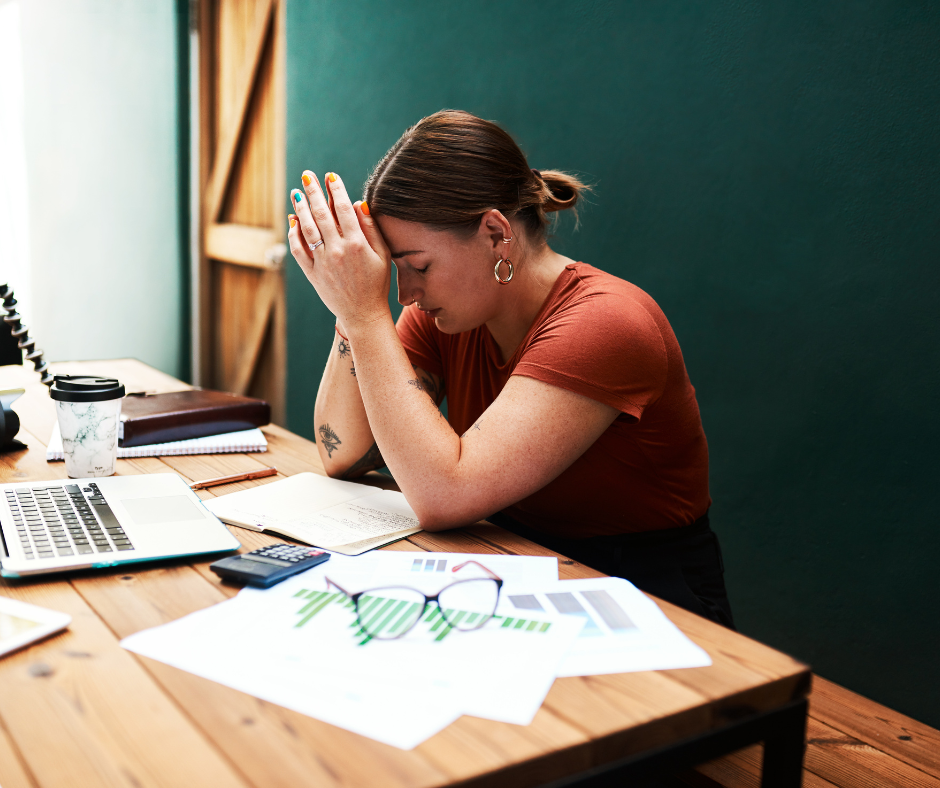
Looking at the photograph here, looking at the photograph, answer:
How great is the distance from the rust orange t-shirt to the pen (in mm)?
424

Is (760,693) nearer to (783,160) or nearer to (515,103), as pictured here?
(783,160)

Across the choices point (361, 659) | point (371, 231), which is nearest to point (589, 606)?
point (361, 659)

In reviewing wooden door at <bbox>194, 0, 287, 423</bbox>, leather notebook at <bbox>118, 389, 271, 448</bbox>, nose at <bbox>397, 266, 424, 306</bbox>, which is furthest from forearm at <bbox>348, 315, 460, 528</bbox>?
wooden door at <bbox>194, 0, 287, 423</bbox>

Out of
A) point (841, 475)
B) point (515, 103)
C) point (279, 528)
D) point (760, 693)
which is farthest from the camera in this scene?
point (515, 103)

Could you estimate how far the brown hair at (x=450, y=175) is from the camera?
1251 mm

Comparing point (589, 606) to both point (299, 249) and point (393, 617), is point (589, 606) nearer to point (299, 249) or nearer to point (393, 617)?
point (393, 617)

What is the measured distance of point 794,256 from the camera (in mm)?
1800

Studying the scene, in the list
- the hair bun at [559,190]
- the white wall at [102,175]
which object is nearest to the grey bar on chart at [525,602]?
the hair bun at [559,190]

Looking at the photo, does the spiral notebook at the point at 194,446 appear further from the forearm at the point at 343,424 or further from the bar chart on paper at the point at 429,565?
the bar chart on paper at the point at 429,565

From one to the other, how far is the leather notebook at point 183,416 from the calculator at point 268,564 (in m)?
0.59

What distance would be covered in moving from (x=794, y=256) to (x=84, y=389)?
146 centimetres

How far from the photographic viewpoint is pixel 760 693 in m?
0.70

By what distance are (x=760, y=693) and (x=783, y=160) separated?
4.66ft

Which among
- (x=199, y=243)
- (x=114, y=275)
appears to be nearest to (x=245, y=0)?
(x=199, y=243)
